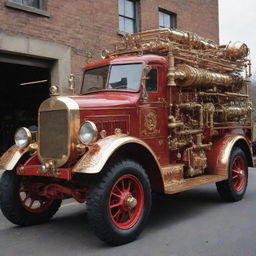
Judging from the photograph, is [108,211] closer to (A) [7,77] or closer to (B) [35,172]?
(B) [35,172]

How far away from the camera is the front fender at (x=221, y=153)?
676cm

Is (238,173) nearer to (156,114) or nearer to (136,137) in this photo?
(156,114)

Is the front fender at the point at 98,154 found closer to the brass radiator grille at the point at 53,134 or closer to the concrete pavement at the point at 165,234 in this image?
the brass radiator grille at the point at 53,134

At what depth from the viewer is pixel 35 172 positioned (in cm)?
494

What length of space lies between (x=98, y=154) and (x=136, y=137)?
126 cm

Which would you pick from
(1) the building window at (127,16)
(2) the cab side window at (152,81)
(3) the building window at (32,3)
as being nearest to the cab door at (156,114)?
(2) the cab side window at (152,81)

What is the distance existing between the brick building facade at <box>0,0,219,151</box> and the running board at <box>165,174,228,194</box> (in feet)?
9.82

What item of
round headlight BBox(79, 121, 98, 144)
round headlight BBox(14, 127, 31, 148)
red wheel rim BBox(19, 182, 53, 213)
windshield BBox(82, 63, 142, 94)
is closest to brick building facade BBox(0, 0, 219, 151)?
windshield BBox(82, 63, 142, 94)

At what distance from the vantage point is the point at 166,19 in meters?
13.8

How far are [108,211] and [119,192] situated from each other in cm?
45

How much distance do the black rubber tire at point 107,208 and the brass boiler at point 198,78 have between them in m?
2.09

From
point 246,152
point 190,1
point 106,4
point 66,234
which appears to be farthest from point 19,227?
point 190,1

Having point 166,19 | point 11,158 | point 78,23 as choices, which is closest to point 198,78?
point 11,158

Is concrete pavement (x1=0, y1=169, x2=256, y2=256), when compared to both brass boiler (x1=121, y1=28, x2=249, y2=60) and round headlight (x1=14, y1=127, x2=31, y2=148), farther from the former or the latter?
brass boiler (x1=121, y1=28, x2=249, y2=60)
